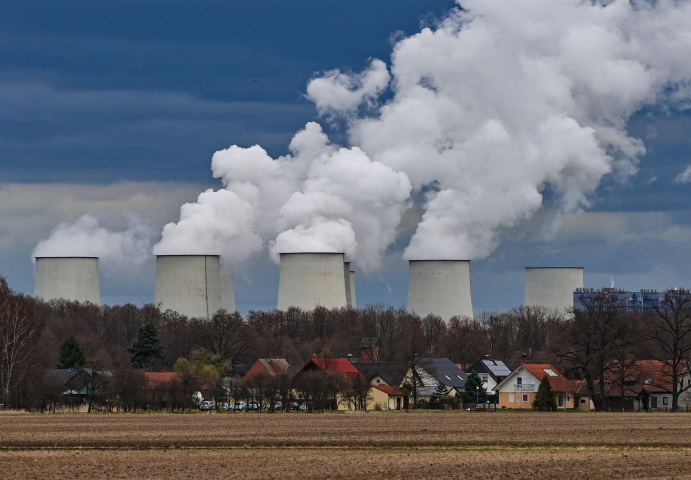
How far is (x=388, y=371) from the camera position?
5894cm

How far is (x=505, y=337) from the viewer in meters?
92.2

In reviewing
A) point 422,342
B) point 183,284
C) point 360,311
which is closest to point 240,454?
point 183,284

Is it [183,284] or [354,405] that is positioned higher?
[183,284]

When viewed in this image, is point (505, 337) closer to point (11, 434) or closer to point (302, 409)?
point (302, 409)

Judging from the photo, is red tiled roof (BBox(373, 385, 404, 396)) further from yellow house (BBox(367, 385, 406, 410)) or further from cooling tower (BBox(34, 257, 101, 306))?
cooling tower (BBox(34, 257, 101, 306))

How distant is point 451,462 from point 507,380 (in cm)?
3965

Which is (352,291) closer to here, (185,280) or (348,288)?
(348,288)

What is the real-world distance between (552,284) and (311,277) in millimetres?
26204

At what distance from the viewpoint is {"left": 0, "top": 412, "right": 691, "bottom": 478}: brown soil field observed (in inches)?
722

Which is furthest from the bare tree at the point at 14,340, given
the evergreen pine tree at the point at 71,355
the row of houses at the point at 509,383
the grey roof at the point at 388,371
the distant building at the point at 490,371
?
the distant building at the point at 490,371

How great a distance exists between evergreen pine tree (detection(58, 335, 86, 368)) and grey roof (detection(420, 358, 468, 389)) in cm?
1902

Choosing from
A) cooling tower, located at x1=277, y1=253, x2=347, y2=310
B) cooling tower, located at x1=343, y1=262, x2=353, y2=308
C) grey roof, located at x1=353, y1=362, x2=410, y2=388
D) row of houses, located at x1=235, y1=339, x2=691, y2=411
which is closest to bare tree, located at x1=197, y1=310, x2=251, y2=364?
cooling tower, located at x1=277, y1=253, x2=347, y2=310

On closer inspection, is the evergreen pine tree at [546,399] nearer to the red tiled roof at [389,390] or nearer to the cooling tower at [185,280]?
the red tiled roof at [389,390]

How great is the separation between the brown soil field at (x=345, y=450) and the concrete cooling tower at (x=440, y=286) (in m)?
36.3
